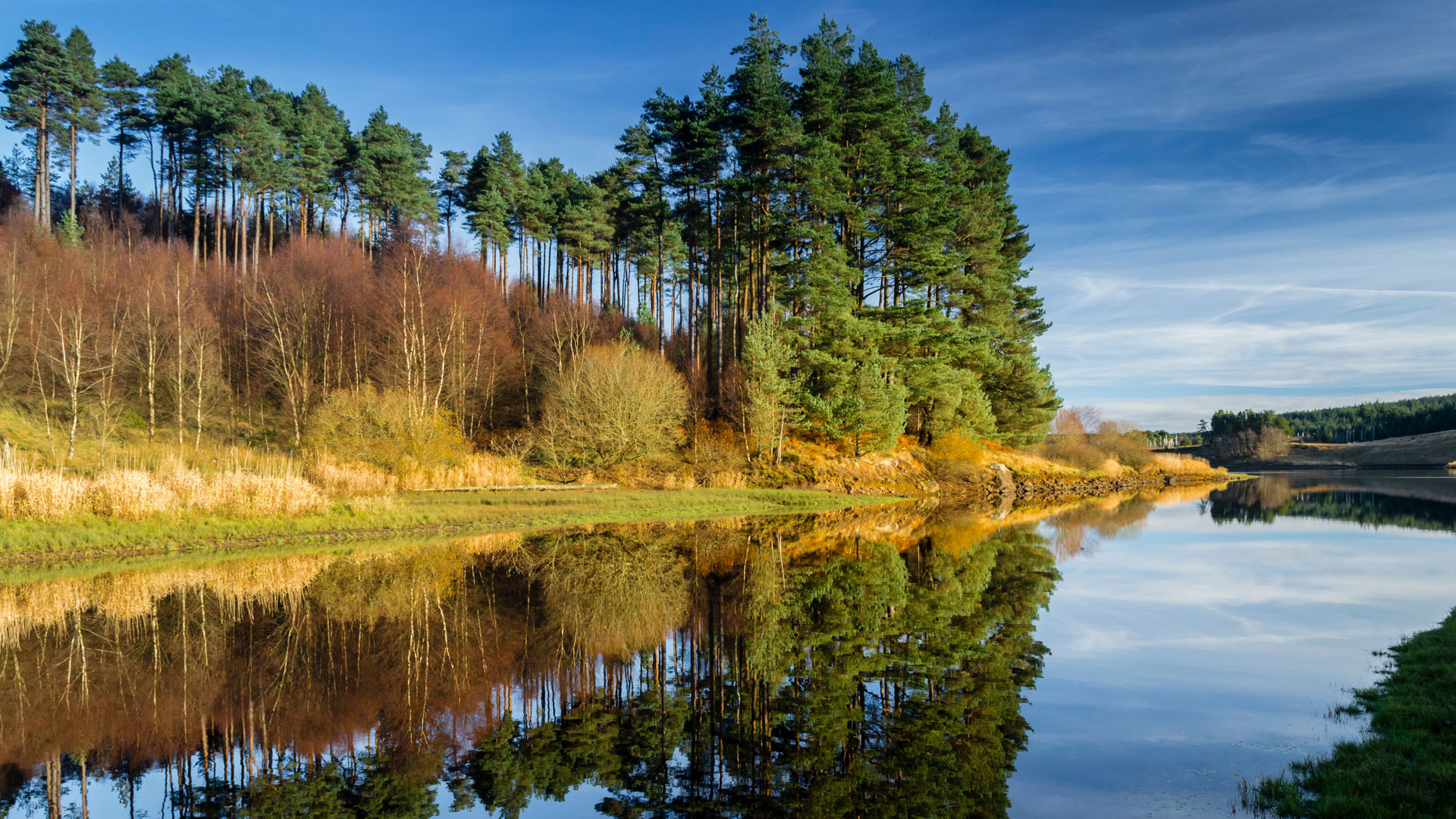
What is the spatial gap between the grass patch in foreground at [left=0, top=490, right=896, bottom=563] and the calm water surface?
1.66 metres

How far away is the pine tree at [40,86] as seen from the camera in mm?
41656

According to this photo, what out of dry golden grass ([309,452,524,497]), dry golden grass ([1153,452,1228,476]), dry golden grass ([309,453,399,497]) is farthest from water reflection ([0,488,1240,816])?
dry golden grass ([1153,452,1228,476])

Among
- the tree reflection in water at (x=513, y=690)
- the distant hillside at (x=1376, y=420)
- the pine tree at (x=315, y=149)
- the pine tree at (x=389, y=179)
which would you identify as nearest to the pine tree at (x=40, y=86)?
the pine tree at (x=315, y=149)

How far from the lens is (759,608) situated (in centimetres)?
1270

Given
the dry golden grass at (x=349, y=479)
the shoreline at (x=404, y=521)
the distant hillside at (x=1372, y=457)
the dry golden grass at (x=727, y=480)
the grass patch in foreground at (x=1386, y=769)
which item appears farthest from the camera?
the distant hillside at (x=1372, y=457)

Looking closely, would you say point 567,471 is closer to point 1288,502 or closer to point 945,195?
point 945,195

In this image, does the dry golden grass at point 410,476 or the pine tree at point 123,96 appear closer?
the dry golden grass at point 410,476

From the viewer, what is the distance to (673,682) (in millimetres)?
8891

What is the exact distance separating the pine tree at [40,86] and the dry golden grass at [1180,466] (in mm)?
86010

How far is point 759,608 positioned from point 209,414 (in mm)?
37655

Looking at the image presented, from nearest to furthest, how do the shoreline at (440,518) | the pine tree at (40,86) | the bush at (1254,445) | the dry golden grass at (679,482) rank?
1. the shoreline at (440,518)
2. the dry golden grass at (679,482)
3. the pine tree at (40,86)
4. the bush at (1254,445)

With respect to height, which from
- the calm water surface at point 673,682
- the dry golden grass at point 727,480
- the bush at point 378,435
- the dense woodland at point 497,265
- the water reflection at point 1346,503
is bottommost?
the water reflection at point 1346,503

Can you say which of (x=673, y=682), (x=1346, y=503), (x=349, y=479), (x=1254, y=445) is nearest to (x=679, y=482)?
(x=349, y=479)

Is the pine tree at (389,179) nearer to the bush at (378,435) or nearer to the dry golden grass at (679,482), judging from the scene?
the bush at (378,435)
